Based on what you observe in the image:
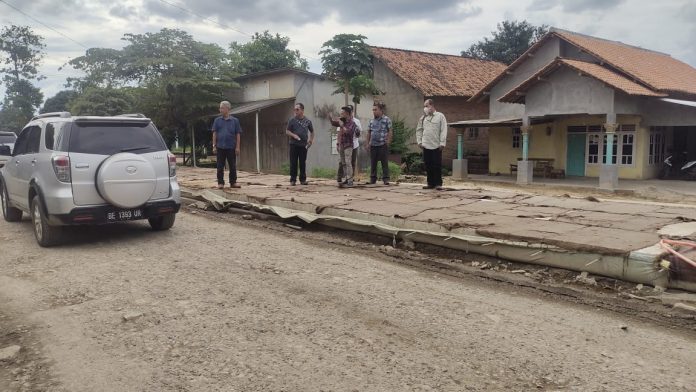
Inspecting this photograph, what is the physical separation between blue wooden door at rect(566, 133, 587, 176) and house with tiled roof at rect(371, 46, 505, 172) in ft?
14.4

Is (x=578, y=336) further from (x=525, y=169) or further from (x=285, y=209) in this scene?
(x=525, y=169)

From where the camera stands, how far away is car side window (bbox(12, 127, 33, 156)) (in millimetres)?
7977

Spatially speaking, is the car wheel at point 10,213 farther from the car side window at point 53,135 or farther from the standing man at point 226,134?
the standing man at point 226,134

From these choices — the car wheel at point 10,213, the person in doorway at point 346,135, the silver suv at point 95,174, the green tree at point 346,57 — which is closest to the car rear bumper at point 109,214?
the silver suv at point 95,174

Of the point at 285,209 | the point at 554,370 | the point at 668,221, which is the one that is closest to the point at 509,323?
the point at 554,370

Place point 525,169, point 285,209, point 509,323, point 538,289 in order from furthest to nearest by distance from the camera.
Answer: point 525,169 → point 285,209 → point 538,289 → point 509,323

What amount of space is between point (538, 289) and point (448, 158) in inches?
917

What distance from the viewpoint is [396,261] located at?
6.19 meters

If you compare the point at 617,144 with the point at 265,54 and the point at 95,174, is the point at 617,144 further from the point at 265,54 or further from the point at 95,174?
the point at 265,54

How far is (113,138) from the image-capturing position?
7.04 meters

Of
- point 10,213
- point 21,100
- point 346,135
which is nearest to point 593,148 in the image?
point 346,135

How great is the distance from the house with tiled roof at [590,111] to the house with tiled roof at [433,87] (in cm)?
238

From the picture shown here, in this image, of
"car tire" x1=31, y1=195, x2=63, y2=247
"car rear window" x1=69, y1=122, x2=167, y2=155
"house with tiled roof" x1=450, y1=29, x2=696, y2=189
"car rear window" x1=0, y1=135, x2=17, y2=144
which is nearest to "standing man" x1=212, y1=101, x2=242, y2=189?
"car rear window" x1=69, y1=122, x2=167, y2=155

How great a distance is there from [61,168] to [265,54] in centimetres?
3150
